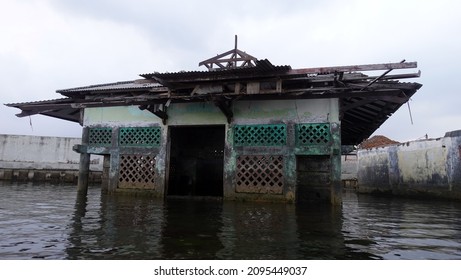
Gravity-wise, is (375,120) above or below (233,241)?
above

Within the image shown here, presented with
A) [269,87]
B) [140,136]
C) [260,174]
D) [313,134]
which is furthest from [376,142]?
[140,136]

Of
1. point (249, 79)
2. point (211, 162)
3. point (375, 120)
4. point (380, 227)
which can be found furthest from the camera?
point (211, 162)

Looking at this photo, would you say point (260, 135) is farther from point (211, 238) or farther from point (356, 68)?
point (211, 238)

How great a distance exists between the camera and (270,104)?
1100 centimetres

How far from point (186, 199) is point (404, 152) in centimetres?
1352

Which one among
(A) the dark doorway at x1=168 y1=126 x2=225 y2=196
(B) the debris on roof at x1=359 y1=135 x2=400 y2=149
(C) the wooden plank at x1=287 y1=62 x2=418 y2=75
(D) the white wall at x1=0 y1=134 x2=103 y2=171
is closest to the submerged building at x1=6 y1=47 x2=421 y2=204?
(C) the wooden plank at x1=287 y1=62 x2=418 y2=75

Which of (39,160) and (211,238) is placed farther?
(39,160)

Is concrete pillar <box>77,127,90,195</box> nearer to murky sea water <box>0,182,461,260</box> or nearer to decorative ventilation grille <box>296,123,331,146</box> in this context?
murky sea water <box>0,182,461,260</box>

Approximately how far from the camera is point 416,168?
17062 mm

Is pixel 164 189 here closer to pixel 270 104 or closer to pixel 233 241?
pixel 270 104

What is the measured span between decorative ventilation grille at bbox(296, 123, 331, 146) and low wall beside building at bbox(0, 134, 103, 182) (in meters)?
21.3

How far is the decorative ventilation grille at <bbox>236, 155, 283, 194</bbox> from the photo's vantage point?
1054 cm

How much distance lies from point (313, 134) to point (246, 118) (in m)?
2.39
